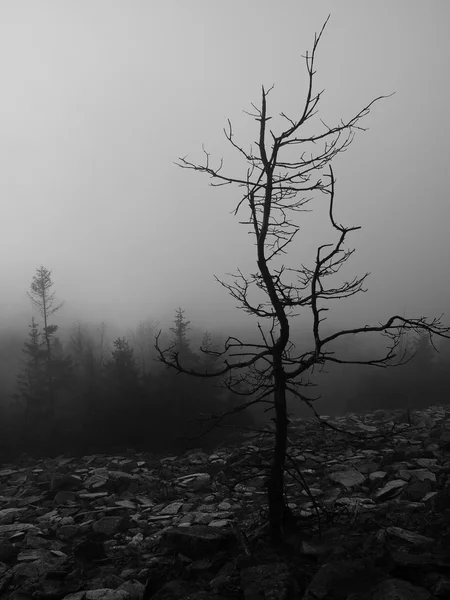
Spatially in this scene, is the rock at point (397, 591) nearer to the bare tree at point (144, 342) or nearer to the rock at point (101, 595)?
the rock at point (101, 595)

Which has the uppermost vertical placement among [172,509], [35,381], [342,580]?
[35,381]

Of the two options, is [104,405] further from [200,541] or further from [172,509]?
[200,541]

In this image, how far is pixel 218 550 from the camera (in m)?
5.17

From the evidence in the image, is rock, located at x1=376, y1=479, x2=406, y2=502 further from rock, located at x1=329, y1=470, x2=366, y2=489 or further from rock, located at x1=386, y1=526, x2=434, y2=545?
rock, located at x1=386, y1=526, x2=434, y2=545

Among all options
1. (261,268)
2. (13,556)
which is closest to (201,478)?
(13,556)

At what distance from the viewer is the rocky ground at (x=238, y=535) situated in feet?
12.4

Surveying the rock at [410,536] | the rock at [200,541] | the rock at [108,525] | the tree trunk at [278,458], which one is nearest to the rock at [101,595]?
the rock at [200,541]

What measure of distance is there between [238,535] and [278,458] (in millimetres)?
1145

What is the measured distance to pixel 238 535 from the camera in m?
4.81

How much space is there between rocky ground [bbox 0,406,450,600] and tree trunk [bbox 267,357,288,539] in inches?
6.1

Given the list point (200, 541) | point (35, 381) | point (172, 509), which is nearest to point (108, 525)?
point (172, 509)

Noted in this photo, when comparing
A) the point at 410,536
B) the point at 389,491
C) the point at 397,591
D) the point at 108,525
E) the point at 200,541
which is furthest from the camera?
the point at 389,491

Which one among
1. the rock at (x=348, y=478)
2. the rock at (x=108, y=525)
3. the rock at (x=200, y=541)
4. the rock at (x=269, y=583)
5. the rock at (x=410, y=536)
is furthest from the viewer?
the rock at (x=348, y=478)

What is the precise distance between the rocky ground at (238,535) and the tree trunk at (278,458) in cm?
16
